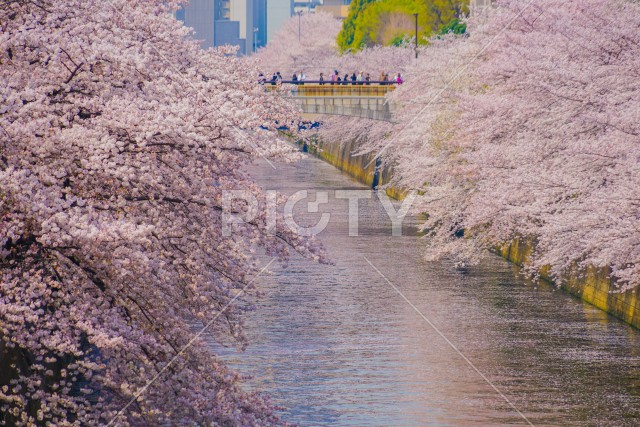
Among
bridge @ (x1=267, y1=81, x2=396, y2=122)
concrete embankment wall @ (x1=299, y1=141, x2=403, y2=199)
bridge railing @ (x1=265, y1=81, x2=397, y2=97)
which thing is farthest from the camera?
bridge railing @ (x1=265, y1=81, x2=397, y2=97)

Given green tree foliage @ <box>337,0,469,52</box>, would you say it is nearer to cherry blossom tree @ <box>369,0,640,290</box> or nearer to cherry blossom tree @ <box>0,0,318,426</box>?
cherry blossom tree @ <box>369,0,640,290</box>

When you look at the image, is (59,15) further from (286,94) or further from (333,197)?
(333,197)

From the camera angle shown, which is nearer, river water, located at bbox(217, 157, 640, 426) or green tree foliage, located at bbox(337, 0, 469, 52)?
river water, located at bbox(217, 157, 640, 426)

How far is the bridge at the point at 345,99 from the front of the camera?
62547 millimetres

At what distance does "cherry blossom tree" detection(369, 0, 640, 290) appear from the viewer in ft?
78.1

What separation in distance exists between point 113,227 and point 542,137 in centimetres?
2098

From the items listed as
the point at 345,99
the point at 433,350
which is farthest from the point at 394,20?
the point at 433,350

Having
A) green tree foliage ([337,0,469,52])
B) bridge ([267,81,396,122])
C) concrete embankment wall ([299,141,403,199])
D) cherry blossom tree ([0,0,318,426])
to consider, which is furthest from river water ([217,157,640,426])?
green tree foliage ([337,0,469,52])

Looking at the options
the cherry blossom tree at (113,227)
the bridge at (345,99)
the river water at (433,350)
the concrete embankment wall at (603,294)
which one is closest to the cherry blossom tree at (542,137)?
the concrete embankment wall at (603,294)

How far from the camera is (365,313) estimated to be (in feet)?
94.1

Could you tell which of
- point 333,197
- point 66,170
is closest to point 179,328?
point 66,170

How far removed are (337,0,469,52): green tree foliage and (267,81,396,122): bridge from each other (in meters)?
7.02

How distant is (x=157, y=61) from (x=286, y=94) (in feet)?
16.7

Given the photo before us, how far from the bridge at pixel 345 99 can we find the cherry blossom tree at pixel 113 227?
4543 centimetres
